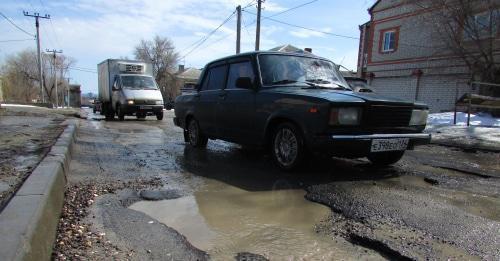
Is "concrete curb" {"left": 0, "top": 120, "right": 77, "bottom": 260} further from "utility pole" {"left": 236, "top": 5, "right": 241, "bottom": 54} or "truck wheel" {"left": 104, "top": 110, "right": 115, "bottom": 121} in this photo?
"utility pole" {"left": 236, "top": 5, "right": 241, "bottom": 54}

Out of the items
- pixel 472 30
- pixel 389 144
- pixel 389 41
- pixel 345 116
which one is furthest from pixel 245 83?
pixel 389 41

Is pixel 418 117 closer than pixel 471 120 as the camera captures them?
Yes

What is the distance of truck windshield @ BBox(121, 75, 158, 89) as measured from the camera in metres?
16.5

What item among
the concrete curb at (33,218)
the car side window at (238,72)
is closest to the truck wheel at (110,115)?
the car side window at (238,72)

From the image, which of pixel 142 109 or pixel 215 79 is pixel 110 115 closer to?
pixel 142 109

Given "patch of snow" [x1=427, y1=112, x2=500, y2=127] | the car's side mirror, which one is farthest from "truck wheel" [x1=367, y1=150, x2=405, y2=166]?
"patch of snow" [x1=427, y1=112, x2=500, y2=127]

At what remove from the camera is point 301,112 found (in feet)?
16.4

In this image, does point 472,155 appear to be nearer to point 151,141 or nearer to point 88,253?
point 151,141

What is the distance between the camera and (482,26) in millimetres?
17250

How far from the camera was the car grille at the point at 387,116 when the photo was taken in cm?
495

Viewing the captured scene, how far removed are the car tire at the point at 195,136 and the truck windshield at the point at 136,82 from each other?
9.19 metres

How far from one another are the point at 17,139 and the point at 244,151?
4119 mm

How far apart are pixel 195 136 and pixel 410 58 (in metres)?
19.9

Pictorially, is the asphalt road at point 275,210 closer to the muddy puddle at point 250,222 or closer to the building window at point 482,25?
the muddy puddle at point 250,222
